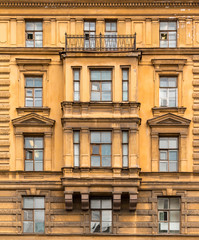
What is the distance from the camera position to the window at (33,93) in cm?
3866

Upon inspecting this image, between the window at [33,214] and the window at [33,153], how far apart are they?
1623 mm

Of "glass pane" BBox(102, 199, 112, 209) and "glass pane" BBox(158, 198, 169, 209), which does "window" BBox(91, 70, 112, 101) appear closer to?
"glass pane" BBox(102, 199, 112, 209)

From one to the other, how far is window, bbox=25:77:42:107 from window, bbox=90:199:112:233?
19.2 feet

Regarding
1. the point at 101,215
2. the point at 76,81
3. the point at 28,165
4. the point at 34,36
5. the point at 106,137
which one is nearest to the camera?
the point at 101,215

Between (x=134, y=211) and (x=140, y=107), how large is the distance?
5.30 meters

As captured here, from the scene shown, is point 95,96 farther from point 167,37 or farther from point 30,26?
point 30,26

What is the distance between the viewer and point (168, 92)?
38.7m

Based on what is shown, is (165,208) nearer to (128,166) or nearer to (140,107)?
(128,166)

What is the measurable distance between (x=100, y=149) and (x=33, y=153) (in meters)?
3.47

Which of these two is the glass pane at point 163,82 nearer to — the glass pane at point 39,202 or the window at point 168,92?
the window at point 168,92

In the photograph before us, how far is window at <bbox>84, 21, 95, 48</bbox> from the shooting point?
3878 centimetres

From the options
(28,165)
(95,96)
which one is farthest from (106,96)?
(28,165)

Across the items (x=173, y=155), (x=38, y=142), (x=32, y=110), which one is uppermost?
(x=32, y=110)

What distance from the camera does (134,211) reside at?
123 ft
